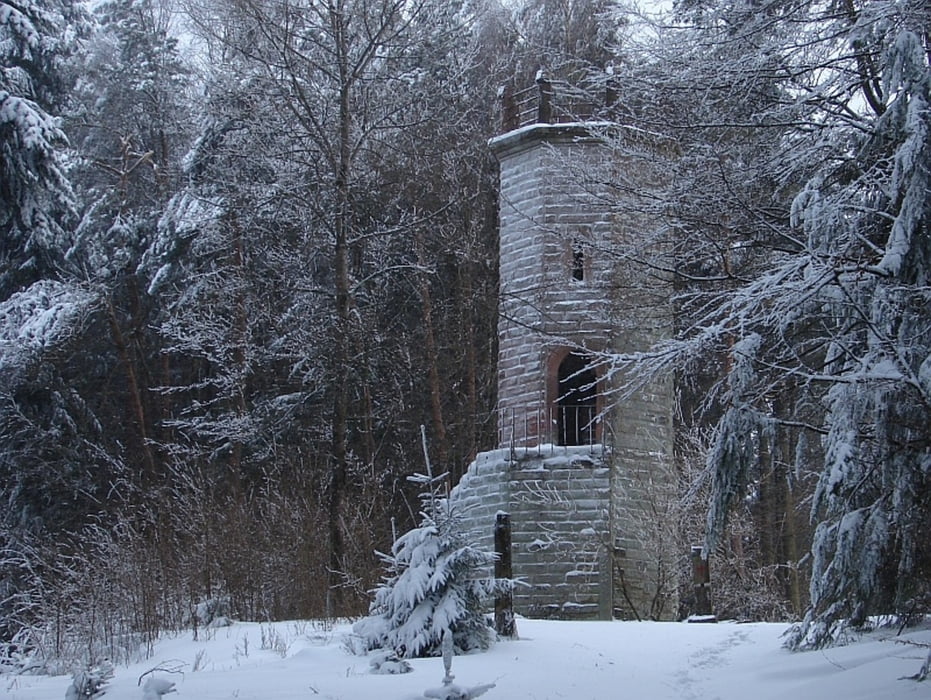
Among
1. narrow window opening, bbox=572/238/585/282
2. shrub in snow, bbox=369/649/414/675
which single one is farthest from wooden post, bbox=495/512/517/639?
narrow window opening, bbox=572/238/585/282

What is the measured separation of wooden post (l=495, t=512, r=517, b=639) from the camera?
8.23 metres

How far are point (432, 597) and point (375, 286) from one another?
512 inches

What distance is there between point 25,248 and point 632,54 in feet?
40.5

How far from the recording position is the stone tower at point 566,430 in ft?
45.0

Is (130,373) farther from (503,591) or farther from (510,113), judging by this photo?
(503,591)

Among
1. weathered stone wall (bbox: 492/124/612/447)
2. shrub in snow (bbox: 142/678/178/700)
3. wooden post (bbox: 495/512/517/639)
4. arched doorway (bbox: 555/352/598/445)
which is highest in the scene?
weathered stone wall (bbox: 492/124/612/447)

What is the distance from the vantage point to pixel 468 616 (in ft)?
24.6

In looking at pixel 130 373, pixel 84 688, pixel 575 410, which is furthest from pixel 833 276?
pixel 130 373

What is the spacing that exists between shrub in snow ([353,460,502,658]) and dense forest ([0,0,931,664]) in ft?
5.11

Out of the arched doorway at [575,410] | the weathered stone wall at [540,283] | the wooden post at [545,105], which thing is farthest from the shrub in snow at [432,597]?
the wooden post at [545,105]

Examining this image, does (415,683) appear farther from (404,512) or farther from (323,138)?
→ (404,512)

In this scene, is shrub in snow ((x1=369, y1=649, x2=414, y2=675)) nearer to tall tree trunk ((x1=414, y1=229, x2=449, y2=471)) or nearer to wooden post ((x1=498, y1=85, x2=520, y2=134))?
wooden post ((x1=498, y1=85, x2=520, y2=134))

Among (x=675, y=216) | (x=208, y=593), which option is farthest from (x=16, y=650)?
(x=675, y=216)

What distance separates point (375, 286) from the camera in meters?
20.2
